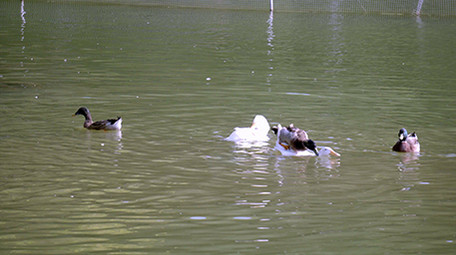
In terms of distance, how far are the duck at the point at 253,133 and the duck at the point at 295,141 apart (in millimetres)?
668

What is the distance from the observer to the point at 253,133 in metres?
11.7

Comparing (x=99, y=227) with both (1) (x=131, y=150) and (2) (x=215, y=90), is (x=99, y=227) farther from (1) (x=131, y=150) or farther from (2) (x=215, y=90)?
(2) (x=215, y=90)

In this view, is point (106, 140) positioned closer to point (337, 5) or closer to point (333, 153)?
point (333, 153)

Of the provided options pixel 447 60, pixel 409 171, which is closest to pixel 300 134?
pixel 409 171

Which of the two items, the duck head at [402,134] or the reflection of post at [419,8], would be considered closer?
the duck head at [402,134]

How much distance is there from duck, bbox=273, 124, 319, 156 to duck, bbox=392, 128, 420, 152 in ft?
4.31

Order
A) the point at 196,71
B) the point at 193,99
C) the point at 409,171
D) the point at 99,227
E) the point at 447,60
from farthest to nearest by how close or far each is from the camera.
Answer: the point at 447,60 → the point at 196,71 → the point at 193,99 → the point at 409,171 → the point at 99,227

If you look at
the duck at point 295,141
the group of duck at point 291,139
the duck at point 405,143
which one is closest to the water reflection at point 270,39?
the group of duck at point 291,139

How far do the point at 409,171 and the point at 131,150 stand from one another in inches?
157

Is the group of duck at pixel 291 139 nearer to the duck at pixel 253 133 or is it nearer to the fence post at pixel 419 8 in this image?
the duck at pixel 253 133

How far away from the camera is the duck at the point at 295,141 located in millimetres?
10656

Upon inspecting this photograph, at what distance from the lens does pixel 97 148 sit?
1116 centimetres

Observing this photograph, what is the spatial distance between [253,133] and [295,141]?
3.73 feet

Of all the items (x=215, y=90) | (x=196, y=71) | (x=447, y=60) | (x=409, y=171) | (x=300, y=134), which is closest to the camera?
(x=409, y=171)
